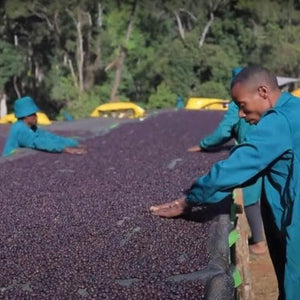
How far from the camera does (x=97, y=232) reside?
317cm

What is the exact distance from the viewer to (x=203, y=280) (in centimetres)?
240

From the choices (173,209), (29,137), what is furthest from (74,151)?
(173,209)

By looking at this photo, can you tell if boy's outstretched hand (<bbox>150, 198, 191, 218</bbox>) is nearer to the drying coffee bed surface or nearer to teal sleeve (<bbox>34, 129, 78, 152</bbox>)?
the drying coffee bed surface

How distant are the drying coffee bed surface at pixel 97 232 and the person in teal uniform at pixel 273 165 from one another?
1.04 feet

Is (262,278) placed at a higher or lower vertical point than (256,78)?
lower

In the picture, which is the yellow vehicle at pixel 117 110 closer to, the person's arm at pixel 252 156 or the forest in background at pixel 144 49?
the forest in background at pixel 144 49

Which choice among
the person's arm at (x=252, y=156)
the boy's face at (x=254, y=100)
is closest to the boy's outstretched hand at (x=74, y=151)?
the person's arm at (x=252, y=156)

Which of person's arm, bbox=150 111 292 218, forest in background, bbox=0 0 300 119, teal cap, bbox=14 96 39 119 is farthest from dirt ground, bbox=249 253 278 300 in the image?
forest in background, bbox=0 0 300 119

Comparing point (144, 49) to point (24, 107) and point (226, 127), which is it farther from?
point (226, 127)

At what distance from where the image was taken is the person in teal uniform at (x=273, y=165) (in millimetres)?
2504

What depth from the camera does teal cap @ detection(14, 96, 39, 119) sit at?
20.8 ft

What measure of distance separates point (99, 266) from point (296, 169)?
0.83 meters

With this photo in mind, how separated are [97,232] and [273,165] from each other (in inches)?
39.0

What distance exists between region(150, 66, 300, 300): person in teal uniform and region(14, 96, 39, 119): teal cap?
3877 millimetres
